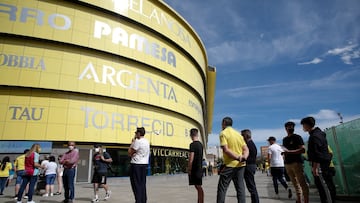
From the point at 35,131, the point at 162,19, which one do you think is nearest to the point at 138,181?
the point at 35,131

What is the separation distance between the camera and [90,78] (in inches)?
651

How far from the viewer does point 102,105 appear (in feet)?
55.6

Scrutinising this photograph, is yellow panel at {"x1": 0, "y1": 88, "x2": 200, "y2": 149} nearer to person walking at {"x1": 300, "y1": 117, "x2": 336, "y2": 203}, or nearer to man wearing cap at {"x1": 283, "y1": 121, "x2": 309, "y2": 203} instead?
man wearing cap at {"x1": 283, "y1": 121, "x2": 309, "y2": 203}

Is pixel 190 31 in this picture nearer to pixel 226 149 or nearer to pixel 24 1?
pixel 24 1

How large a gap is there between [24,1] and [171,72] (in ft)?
41.4

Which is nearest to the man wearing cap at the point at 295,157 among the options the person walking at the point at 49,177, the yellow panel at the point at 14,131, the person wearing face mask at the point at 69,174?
the person wearing face mask at the point at 69,174

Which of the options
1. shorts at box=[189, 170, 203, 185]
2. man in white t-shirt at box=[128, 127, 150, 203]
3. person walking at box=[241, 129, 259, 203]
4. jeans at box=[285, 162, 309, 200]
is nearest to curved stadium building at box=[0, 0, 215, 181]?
man in white t-shirt at box=[128, 127, 150, 203]

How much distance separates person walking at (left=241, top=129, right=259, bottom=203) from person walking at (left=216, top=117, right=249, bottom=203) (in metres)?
0.83

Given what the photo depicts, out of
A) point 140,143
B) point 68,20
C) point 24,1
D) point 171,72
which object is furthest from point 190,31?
point 140,143

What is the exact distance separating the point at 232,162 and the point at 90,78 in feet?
49.3

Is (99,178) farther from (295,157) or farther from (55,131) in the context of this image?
(55,131)

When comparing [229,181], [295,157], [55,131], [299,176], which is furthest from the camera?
[55,131]

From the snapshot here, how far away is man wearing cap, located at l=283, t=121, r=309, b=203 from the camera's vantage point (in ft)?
15.0

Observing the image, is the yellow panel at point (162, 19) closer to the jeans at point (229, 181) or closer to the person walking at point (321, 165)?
the jeans at point (229, 181)
